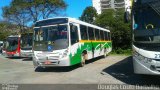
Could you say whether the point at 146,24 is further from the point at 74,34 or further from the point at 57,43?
the point at 74,34

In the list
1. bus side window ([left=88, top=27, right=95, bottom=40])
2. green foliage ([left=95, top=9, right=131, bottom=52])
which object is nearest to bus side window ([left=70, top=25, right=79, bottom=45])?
bus side window ([left=88, top=27, right=95, bottom=40])

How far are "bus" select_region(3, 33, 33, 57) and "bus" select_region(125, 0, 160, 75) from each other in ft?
53.0

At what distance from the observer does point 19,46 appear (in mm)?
27328

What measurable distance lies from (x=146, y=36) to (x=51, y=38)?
6094 mm

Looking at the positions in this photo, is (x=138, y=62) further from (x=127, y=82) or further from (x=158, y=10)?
(x=158, y=10)

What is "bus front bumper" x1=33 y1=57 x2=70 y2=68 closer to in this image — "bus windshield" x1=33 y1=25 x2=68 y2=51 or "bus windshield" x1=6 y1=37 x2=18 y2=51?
"bus windshield" x1=33 y1=25 x2=68 y2=51

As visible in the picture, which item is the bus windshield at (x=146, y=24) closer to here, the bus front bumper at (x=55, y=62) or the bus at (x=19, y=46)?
the bus front bumper at (x=55, y=62)

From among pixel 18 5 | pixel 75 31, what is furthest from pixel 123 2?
pixel 75 31

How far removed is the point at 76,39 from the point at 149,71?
6546mm

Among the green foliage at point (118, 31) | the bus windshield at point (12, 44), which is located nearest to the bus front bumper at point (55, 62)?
the bus windshield at point (12, 44)

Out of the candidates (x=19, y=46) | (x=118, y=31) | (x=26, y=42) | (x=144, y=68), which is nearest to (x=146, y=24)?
(x=144, y=68)

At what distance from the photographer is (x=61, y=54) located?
14.4 m

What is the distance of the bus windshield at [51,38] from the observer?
14.5 metres

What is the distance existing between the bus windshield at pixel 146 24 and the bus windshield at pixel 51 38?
16.1ft
